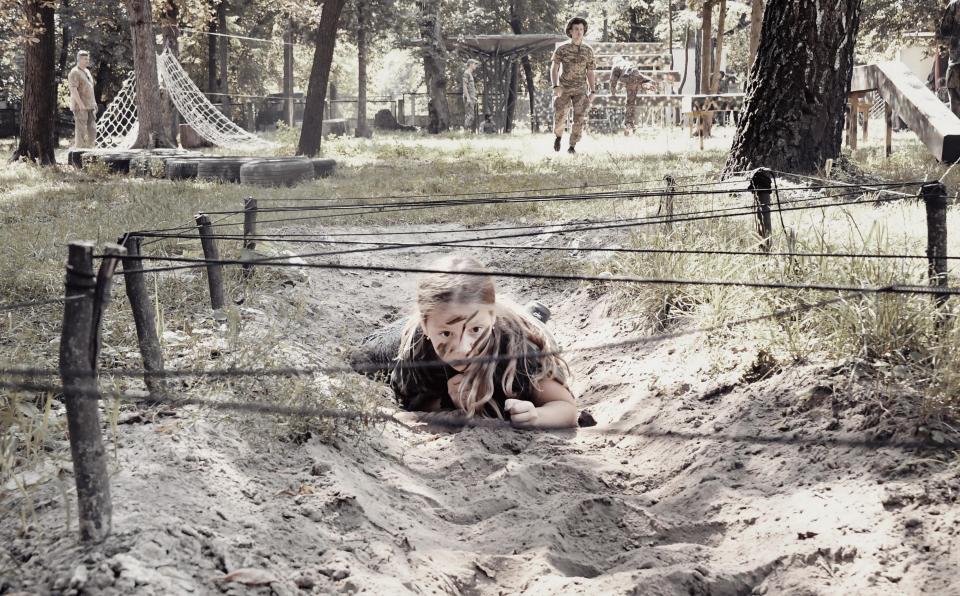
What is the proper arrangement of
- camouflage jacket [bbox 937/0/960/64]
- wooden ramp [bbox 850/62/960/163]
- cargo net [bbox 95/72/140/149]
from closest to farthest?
wooden ramp [bbox 850/62/960/163] → camouflage jacket [bbox 937/0/960/64] → cargo net [bbox 95/72/140/149]

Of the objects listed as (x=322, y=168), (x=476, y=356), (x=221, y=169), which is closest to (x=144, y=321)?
(x=476, y=356)

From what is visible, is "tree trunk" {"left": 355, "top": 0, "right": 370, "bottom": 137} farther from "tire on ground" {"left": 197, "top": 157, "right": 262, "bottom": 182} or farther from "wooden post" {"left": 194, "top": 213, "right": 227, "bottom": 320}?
"wooden post" {"left": 194, "top": 213, "right": 227, "bottom": 320}

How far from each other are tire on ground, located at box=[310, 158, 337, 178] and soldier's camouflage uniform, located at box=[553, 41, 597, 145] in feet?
13.9

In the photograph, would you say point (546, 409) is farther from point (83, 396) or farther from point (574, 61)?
point (574, 61)

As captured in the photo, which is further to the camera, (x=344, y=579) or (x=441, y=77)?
(x=441, y=77)

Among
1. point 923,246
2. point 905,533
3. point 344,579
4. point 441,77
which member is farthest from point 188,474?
point 441,77

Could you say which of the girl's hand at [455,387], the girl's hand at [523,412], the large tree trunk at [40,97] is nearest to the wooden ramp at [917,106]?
the girl's hand at [523,412]

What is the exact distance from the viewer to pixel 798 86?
7.49 m

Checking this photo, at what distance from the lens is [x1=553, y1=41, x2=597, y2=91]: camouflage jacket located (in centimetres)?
1514

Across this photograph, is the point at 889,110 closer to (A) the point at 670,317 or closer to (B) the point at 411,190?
(B) the point at 411,190

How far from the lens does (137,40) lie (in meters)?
15.3

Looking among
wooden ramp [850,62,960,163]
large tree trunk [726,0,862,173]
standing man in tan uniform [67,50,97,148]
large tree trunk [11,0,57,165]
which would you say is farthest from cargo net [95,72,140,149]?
large tree trunk [726,0,862,173]

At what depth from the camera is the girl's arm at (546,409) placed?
13.4 feet

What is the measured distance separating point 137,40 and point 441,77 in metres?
16.9
